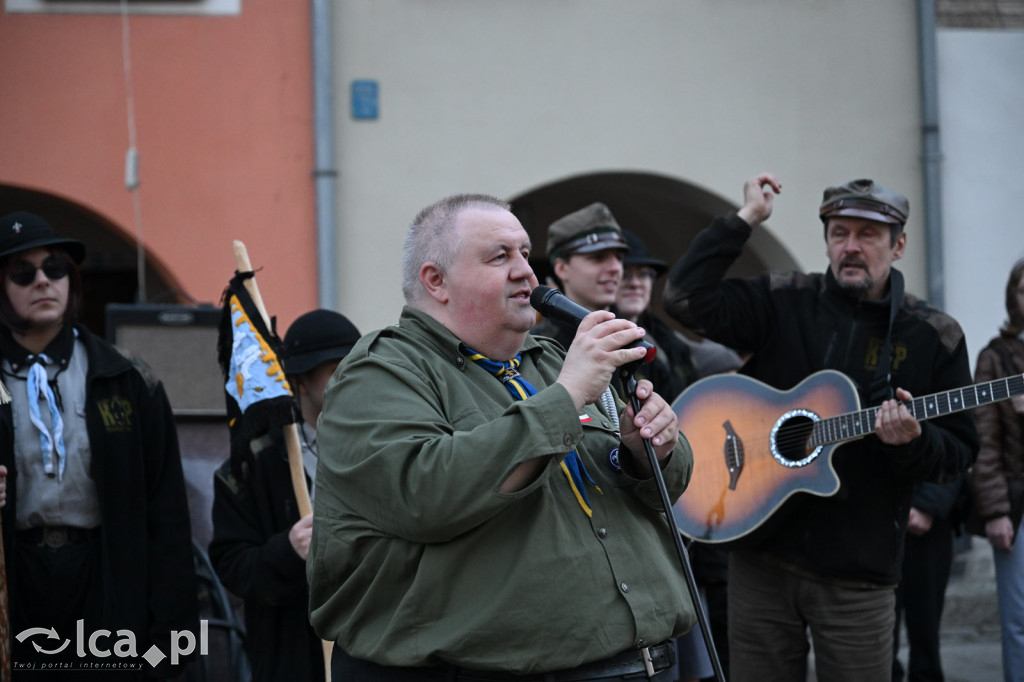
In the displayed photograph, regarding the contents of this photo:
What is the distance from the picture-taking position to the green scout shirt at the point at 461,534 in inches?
84.0

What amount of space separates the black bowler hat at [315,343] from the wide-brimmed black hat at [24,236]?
82 cm

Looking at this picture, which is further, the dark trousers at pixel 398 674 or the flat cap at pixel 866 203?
the flat cap at pixel 866 203

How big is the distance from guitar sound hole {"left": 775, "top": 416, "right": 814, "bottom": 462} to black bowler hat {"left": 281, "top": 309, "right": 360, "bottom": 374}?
5.08 feet

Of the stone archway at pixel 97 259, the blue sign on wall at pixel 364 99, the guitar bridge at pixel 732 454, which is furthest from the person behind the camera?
the stone archway at pixel 97 259

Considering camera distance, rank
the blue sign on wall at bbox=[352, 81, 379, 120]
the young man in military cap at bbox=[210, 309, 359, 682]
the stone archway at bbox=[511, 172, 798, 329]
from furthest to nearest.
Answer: the stone archway at bbox=[511, 172, 798, 329]
the blue sign on wall at bbox=[352, 81, 379, 120]
the young man in military cap at bbox=[210, 309, 359, 682]

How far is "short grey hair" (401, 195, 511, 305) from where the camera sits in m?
2.47

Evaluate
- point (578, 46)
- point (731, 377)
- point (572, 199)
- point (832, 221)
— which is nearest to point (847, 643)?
point (731, 377)

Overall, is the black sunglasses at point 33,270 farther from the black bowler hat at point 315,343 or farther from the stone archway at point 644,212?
the stone archway at point 644,212

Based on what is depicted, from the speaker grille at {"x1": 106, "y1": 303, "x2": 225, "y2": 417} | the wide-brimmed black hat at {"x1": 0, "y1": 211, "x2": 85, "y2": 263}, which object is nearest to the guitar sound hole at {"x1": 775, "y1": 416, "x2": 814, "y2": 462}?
the wide-brimmed black hat at {"x1": 0, "y1": 211, "x2": 85, "y2": 263}

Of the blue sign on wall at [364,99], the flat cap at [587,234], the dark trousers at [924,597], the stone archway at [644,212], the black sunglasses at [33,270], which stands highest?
the blue sign on wall at [364,99]

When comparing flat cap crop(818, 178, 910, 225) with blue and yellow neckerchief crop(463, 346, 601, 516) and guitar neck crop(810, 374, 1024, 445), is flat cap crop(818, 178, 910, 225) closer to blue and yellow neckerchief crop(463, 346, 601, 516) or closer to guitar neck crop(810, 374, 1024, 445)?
guitar neck crop(810, 374, 1024, 445)

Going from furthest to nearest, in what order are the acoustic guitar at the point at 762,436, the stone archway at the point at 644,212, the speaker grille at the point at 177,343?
1. the stone archway at the point at 644,212
2. the speaker grille at the point at 177,343
3. the acoustic guitar at the point at 762,436

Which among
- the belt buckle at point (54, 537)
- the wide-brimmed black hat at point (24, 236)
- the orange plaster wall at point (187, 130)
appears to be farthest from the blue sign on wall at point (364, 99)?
the belt buckle at point (54, 537)

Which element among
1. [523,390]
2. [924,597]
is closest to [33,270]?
[523,390]
